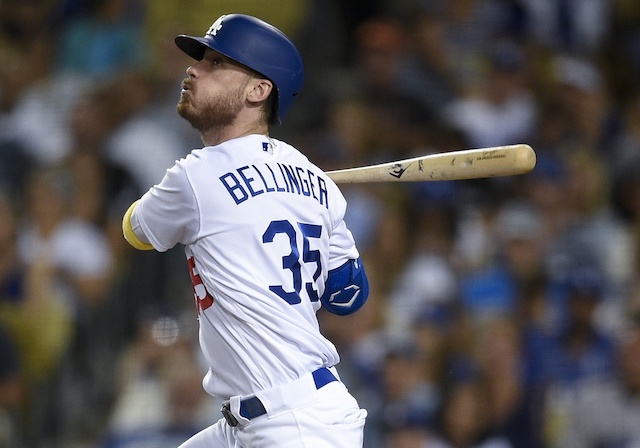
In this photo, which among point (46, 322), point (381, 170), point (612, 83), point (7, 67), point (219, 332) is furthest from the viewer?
point (7, 67)

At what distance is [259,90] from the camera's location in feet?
9.77

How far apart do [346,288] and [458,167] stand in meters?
0.48

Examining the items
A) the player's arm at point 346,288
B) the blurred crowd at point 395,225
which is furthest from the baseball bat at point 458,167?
the blurred crowd at point 395,225

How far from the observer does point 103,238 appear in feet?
19.9

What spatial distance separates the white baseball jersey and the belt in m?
0.03

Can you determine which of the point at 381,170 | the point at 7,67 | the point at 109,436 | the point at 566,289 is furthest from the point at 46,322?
the point at 381,170

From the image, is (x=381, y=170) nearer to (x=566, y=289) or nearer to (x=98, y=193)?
(x=566, y=289)

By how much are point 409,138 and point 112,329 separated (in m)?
1.95

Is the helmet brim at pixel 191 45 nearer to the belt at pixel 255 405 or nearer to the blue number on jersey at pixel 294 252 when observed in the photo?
the blue number on jersey at pixel 294 252

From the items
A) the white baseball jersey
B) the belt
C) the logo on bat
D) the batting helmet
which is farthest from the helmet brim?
the belt

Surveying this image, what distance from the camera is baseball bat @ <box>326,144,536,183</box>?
9.82 feet

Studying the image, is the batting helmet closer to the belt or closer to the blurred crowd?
the belt

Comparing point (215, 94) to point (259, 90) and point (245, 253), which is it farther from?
point (245, 253)

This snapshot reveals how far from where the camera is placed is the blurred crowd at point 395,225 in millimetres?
5359
